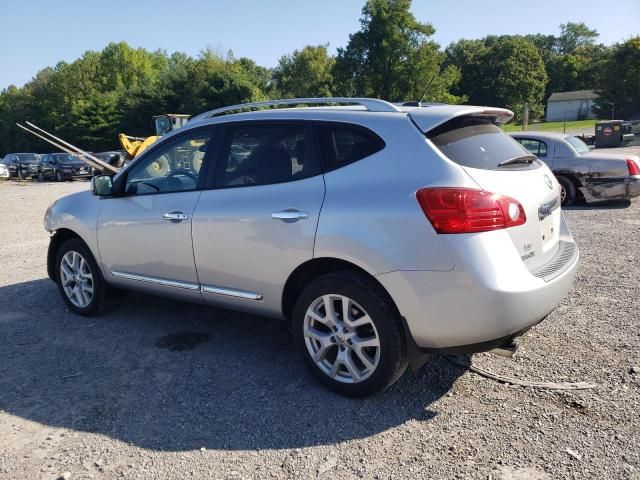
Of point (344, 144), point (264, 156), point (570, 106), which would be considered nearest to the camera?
point (344, 144)

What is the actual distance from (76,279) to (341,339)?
308cm

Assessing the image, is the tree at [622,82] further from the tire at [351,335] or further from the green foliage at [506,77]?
the tire at [351,335]

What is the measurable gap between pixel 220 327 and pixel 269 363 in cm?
94

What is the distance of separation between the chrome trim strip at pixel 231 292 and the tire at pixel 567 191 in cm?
844

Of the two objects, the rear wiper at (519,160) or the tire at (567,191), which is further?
the tire at (567,191)

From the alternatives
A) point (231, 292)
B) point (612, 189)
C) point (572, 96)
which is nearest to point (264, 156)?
point (231, 292)

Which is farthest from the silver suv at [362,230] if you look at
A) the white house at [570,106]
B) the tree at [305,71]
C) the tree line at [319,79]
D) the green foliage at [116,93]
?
the white house at [570,106]

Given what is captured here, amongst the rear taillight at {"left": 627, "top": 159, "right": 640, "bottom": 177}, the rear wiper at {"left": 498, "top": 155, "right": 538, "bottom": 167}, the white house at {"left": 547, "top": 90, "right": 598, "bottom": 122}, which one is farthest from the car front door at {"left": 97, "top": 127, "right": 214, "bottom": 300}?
the white house at {"left": 547, "top": 90, "right": 598, "bottom": 122}

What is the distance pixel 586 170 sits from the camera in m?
9.90

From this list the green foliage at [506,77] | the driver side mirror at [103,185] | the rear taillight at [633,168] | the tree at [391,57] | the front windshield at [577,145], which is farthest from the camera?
the green foliage at [506,77]

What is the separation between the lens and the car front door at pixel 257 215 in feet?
11.0

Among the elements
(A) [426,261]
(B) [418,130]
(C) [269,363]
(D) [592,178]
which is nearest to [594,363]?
(A) [426,261]

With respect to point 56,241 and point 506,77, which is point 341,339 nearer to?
point 56,241

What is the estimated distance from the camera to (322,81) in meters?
61.6
